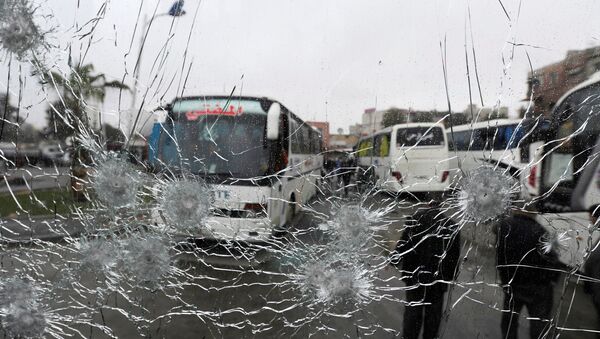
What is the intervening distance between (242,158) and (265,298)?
572 mm

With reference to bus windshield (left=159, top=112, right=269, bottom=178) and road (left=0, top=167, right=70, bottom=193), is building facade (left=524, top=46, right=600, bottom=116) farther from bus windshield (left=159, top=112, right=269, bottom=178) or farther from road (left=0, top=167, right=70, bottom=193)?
road (left=0, top=167, right=70, bottom=193)

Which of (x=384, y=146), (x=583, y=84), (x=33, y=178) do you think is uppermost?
(x=583, y=84)

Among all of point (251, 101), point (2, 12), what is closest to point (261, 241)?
point (251, 101)

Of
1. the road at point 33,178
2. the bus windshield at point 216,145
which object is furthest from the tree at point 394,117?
the road at point 33,178

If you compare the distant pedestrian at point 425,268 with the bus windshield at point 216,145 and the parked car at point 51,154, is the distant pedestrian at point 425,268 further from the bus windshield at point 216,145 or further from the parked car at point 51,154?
the parked car at point 51,154

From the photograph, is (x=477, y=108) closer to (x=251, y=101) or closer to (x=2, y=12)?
(x=251, y=101)

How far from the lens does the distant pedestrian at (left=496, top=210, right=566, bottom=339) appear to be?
145 centimetres

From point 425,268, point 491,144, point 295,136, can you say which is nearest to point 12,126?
point 295,136

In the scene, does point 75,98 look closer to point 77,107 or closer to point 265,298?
point 77,107

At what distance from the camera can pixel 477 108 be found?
1411 millimetres

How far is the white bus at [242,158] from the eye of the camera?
4.70 ft

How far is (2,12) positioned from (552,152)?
7.29 ft

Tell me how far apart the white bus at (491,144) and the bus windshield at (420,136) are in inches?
2.2

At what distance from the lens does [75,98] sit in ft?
4.92
